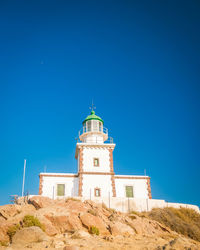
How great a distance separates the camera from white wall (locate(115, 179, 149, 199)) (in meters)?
25.4

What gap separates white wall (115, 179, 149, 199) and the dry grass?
3993mm

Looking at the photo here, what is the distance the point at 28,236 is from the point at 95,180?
1425 centimetres

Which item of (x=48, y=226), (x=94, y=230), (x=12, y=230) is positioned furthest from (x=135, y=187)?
(x=12, y=230)

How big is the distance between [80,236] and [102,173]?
13.9m

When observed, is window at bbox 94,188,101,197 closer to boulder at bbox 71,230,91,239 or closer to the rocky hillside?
the rocky hillside

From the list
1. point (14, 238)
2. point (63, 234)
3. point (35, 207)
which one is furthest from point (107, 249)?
point (35, 207)

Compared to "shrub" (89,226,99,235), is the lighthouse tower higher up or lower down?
higher up

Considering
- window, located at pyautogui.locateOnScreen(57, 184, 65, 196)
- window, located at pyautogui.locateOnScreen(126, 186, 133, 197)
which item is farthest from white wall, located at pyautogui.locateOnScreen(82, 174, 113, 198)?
window, located at pyautogui.locateOnScreen(57, 184, 65, 196)

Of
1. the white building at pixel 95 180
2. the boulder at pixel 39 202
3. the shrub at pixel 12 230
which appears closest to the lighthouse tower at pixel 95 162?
the white building at pixel 95 180

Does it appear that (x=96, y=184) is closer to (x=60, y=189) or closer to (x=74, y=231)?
(x=60, y=189)

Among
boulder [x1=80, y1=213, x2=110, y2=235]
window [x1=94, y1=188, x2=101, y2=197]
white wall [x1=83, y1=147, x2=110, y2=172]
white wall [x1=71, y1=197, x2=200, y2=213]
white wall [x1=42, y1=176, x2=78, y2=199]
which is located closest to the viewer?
boulder [x1=80, y1=213, x2=110, y2=235]

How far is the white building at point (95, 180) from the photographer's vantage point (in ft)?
80.9

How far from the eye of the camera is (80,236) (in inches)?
461

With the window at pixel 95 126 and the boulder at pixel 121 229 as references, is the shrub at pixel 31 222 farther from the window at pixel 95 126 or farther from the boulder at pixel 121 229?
the window at pixel 95 126
